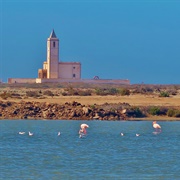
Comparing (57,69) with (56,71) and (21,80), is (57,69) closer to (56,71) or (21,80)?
(56,71)

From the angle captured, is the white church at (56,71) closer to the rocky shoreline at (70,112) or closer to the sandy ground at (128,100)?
the sandy ground at (128,100)

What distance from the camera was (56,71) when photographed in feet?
336

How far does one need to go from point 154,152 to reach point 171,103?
23.6 m

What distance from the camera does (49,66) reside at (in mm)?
102812

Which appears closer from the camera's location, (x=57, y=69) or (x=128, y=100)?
(x=128, y=100)

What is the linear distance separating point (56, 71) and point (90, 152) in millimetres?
74618

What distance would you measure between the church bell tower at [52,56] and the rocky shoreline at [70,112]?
5510 centimetres

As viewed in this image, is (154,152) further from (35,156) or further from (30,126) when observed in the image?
(30,126)

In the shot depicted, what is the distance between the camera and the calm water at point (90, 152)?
22906 mm

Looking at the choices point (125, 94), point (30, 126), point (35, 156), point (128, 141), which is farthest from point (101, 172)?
point (125, 94)

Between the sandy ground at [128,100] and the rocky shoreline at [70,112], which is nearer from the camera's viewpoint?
the rocky shoreline at [70,112]

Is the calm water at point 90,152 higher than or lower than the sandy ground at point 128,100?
lower

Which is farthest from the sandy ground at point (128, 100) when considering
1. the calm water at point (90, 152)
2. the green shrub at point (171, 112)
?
the calm water at point (90, 152)

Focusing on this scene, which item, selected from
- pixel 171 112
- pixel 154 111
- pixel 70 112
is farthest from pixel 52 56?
pixel 70 112
